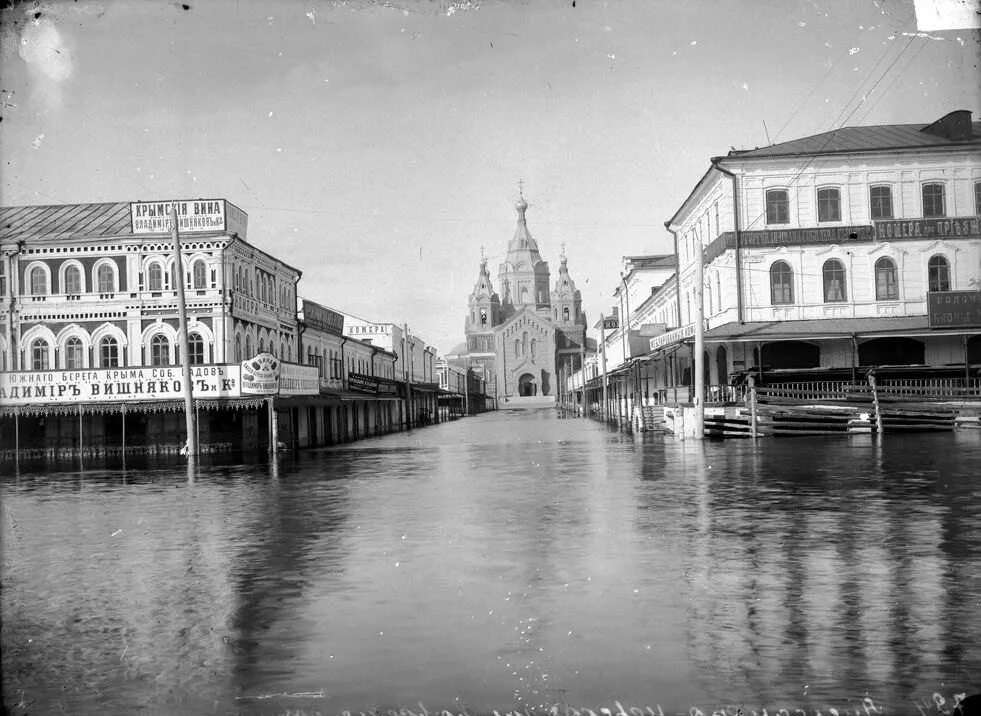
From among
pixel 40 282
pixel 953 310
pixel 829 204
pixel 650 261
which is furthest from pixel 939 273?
pixel 650 261

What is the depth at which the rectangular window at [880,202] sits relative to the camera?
4062 centimetres

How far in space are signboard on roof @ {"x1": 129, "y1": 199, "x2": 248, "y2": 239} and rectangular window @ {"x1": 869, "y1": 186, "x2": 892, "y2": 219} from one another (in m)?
25.2

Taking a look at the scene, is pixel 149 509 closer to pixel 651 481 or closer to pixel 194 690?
pixel 651 481

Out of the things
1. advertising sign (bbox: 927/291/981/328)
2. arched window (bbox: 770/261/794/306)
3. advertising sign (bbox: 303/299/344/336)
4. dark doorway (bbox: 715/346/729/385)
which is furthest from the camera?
advertising sign (bbox: 303/299/344/336)

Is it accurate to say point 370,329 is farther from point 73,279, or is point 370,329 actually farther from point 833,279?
point 833,279

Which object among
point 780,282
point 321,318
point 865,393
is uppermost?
point 321,318

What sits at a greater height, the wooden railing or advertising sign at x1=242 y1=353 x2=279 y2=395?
advertising sign at x1=242 y1=353 x2=279 y2=395

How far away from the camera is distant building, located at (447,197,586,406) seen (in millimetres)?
156875

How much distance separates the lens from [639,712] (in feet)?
19.5

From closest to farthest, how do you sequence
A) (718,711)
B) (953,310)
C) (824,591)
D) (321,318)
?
(718,711) < (824,591) < (953,310) < (321,318)

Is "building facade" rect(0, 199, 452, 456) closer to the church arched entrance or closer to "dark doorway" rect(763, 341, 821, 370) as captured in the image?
"dark doorway" rect(763, 341, 821, 370)

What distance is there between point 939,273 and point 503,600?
35.9 m

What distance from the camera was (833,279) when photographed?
40.3m

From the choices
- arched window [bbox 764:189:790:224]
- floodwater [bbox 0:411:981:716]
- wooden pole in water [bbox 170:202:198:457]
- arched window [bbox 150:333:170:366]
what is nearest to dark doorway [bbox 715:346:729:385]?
arched window [bbox 764:189:790:224]
